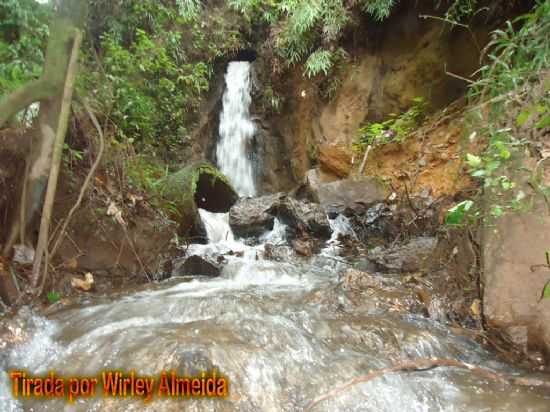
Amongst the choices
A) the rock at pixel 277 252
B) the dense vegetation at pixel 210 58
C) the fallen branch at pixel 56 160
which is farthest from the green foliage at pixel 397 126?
Result: the fallen branch at pixel 56 160

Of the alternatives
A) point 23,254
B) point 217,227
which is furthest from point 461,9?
point 23,254

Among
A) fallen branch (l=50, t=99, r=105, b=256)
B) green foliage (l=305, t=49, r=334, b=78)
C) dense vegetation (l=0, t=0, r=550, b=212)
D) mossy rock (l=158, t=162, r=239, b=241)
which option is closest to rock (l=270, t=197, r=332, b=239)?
mossy rock (l=158, t=162, r=239, b=241)

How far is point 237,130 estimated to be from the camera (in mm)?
10312

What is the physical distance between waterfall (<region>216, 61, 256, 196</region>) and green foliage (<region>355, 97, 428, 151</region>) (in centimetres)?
339

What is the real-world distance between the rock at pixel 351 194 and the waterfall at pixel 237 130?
3.27 meters

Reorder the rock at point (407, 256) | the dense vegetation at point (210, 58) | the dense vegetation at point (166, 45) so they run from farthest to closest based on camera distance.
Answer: the dense vegetation at point (166, 45)
the rock at point (407, 256)
the dense vegetation at point (210, 58)

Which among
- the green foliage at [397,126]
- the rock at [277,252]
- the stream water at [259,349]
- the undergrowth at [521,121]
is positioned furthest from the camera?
the green foliage at [397,126]

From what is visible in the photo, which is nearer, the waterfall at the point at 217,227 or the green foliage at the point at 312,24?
the waterfall at the point at 217,227

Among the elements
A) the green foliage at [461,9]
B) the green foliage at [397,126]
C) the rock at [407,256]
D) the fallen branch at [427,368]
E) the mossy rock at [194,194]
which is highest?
the green foliage at [461,9]

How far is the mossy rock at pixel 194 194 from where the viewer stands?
5418 millimetres

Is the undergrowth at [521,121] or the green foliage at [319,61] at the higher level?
the green foliage at [319,61]

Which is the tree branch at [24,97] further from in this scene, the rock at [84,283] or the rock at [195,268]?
the rock at [195,268]

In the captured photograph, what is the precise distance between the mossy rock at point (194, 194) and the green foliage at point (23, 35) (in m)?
2.15

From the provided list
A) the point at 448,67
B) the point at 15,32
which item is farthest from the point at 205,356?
the point at 448,67
